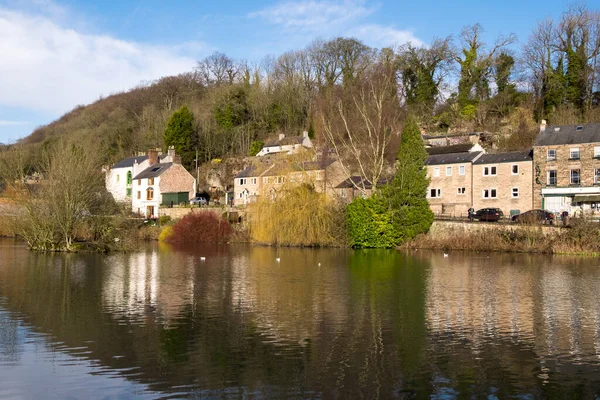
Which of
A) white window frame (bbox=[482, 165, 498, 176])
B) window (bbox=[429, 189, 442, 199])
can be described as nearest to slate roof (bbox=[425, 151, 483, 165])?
white window frame (bbox=[482, 165, 498, 176])

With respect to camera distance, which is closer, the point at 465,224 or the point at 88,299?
the point at 88,299

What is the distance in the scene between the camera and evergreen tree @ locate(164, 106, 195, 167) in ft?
289

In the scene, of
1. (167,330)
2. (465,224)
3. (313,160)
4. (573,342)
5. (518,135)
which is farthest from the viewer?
(518,135)

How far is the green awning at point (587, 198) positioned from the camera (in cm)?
5447

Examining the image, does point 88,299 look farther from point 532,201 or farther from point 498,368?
point 532,201

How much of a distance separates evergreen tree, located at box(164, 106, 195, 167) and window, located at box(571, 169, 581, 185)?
51526mm

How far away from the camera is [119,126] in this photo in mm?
106562

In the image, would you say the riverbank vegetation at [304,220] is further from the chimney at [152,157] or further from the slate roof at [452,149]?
the chimney at [152,157]

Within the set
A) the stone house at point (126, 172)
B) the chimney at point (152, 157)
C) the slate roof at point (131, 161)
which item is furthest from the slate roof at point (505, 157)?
the slate roof at point (131, 161)

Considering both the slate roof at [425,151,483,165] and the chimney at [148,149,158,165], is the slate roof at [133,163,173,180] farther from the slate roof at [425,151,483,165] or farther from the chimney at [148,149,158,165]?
the slate roof at [425,151,483,165]

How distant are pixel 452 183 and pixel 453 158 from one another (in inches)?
103

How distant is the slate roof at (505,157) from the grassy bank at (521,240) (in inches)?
455

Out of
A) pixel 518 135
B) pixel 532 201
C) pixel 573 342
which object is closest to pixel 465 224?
pixel 532 201

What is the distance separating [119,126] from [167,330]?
307 feet
